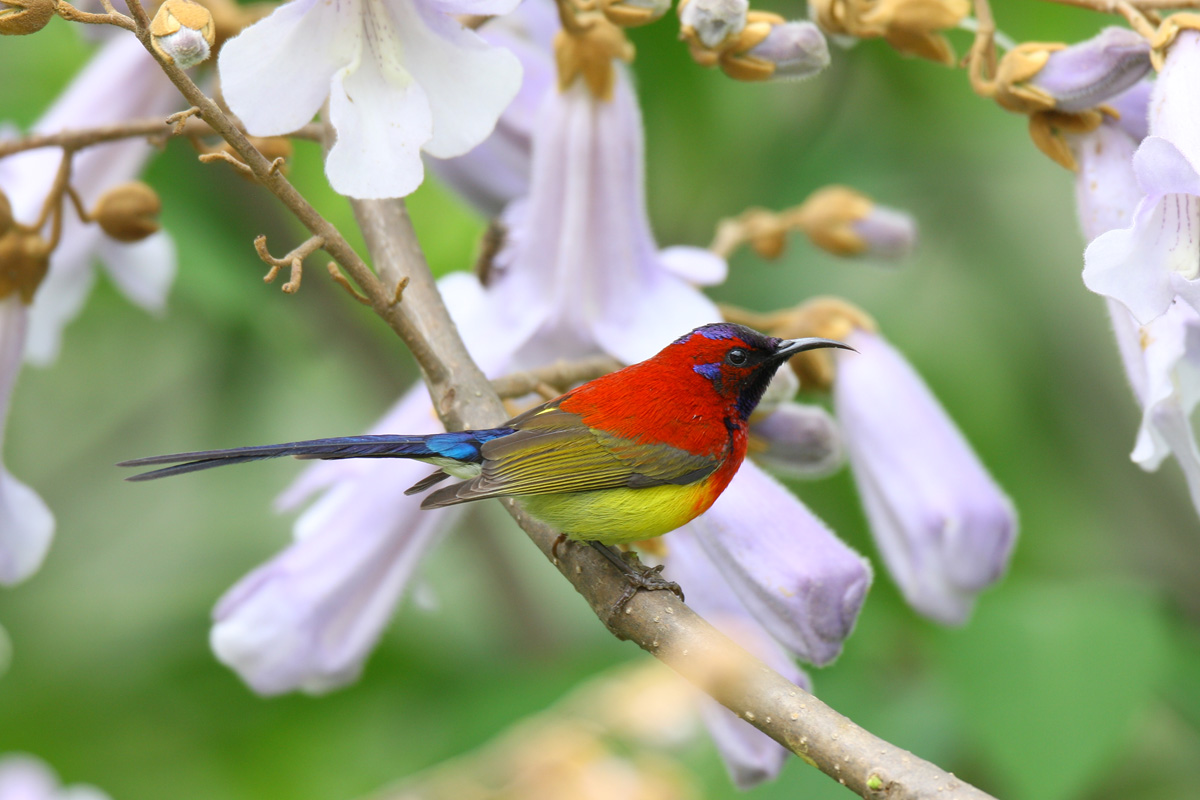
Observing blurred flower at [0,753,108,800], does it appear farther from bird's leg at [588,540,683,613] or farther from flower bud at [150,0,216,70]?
flower bud at [150,0,216,70]

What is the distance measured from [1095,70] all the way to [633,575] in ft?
2.16

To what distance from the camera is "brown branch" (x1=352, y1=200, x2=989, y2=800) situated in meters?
0.90

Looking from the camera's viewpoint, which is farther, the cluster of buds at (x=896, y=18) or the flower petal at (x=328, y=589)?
the flower petal at (x=328, y=589)

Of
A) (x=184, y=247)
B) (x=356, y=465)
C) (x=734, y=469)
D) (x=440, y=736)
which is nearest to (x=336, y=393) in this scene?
(x=184, y=247)

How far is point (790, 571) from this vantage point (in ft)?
4.56

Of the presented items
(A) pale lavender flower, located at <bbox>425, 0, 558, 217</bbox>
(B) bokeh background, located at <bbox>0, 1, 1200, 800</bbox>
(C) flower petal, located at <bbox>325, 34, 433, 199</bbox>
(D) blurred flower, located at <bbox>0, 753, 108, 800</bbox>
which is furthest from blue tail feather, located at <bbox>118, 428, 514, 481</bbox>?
Answer: (B) bokeh background, located at <bbox>0, 1, 1200, 800</bbox>

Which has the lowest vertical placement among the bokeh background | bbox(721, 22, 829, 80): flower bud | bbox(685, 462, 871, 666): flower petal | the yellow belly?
the bokeh background

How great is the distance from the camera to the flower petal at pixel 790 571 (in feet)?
4.57

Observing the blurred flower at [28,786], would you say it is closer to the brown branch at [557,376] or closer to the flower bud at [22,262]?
the flower bud at [22,262]

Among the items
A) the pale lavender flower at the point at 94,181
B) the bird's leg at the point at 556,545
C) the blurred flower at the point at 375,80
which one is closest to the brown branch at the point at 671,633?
the bird's leg at the point at 556,545

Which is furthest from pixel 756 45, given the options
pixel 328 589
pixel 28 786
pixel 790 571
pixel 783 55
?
pixel 28 786

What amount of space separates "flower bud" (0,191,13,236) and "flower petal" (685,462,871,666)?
32.9 inches

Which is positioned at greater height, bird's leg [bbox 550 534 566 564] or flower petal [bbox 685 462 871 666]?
bird's leg [bbox 550 534 566 564]

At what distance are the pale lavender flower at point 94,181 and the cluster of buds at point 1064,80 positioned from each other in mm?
1075
